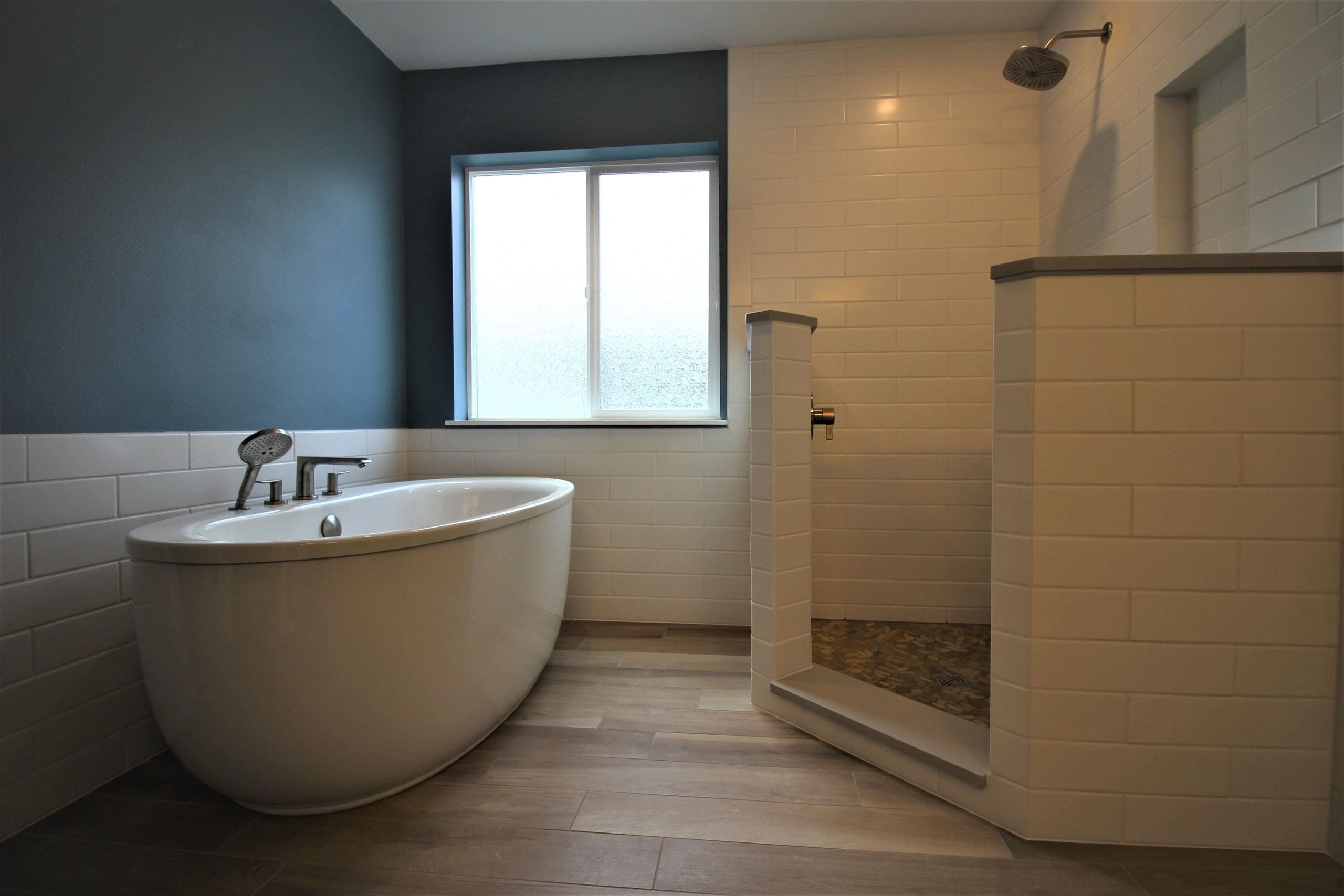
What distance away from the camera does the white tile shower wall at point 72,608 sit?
4.49ft

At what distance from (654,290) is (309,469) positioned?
64.8 inches

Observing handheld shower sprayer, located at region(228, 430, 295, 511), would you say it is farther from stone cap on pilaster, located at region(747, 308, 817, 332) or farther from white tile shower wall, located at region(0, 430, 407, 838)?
stone cap on pilaster, located at region(747, 308, 817, 332)

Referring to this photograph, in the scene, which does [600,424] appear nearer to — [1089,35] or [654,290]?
[654,290]

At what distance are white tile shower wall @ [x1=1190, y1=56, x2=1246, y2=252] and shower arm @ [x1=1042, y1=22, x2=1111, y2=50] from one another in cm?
Answer: 41

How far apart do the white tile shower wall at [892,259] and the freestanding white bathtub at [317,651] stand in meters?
1.71

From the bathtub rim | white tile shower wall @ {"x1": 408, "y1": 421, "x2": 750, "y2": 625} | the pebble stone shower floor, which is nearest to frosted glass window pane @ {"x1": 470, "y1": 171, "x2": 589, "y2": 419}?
white tile shower wall @ {"x1": 408, "y1": 421, "x2": 750, "y2": 625}

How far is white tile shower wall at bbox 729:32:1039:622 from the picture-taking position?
2641 mm

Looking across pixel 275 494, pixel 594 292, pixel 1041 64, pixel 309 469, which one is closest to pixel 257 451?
pixel 275 494

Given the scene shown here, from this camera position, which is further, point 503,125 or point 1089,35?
point 503,125

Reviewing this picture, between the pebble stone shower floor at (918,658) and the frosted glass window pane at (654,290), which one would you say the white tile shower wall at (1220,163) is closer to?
the pebble stone shower floor at (918,658)

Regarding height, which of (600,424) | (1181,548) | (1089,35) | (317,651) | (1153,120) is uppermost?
(1089,35)

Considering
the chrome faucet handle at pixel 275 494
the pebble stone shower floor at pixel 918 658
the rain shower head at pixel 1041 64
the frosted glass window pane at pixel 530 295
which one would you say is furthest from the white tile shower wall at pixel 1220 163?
the chrome faucet handle at pixel 275 494

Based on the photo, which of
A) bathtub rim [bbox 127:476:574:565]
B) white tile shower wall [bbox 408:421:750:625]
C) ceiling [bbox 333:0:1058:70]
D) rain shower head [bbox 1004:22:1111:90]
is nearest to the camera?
bathtub rim [bbox 127:476:574:565]

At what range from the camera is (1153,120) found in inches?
76.8
